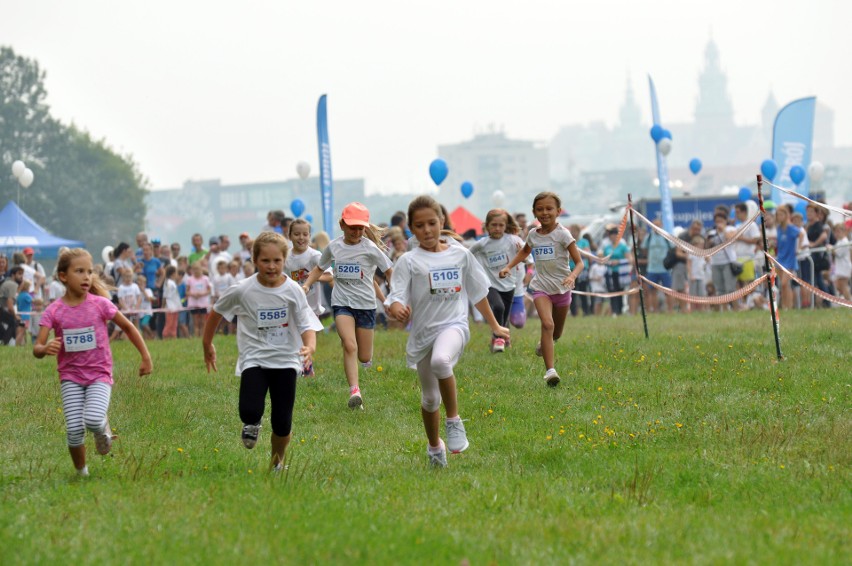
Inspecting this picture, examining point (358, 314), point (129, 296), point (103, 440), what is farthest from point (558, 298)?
point (129, 296)

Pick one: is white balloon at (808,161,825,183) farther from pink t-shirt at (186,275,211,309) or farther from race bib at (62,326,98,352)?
race bib at (62,326,98,352)

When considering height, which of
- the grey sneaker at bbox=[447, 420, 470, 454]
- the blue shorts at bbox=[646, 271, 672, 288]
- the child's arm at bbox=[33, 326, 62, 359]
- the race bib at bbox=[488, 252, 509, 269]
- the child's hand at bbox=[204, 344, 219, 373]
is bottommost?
the blue shorts at bbox=[646, 271, 672, 288]

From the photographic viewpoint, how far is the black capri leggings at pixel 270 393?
8.38 m

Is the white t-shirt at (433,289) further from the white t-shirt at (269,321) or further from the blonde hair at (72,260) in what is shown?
the blonde hair at (72,260)

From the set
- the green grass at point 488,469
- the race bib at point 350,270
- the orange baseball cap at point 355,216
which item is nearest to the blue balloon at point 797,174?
the green grass at point 488,469

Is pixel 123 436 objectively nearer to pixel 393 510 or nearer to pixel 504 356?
pixel 393 510

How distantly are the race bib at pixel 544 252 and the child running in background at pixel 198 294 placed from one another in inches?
458

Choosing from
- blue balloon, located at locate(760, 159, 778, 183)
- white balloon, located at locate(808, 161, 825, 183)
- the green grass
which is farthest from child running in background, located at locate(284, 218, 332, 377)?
white balloon, located at locate(808, 161, 825, 183)

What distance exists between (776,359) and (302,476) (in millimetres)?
7180

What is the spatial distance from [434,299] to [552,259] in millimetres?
4416

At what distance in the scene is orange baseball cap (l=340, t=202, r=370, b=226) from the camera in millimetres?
11998

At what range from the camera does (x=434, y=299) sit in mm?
8711

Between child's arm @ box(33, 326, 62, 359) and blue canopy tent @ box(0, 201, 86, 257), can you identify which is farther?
blue canopy tent @ box(0, 201, 86, 257)

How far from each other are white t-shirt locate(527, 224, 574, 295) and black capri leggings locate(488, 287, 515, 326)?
226 centimetres
